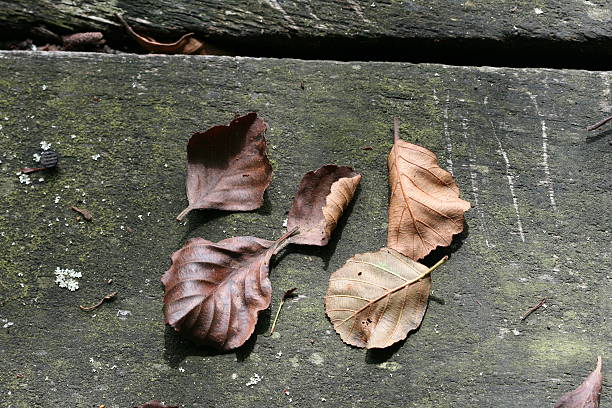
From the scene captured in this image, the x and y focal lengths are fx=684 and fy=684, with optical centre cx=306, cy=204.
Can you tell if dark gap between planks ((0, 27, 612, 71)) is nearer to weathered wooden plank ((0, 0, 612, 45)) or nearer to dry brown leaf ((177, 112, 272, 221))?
weathered wooden plank ((0, 0, 612, 45))

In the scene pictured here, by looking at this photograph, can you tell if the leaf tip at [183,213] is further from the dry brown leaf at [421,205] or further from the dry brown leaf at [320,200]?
the dry brown leaf at [421,205]

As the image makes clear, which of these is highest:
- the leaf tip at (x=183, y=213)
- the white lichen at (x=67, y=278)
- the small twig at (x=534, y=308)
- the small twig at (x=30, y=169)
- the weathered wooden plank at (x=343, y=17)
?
the weathered wooden plank at (x=343, y=17)

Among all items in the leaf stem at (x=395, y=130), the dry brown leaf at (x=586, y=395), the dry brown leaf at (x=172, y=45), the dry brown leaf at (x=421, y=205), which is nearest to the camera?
the dry brown leaf at (x=586, y=395)

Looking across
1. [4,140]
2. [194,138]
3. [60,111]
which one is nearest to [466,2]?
[194,138]

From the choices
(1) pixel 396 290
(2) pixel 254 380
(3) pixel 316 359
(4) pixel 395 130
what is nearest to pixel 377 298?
(1) pixel 396 290

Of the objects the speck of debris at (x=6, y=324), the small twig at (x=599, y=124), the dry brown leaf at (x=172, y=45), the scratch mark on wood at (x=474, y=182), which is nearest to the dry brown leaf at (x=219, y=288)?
the speck of debris at (x=6, y=324)

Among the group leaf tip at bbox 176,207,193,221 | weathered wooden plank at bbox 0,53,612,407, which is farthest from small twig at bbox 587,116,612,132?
leaf tip at bbox 176,207,193,221

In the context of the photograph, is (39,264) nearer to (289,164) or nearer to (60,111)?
(60,111)
